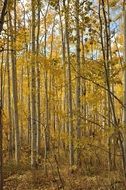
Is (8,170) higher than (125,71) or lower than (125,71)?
lower

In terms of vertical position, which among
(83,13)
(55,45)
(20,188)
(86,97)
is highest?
(55,45)

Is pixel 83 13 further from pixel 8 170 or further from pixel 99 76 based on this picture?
pixel 8 170

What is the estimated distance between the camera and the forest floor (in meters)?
8.95

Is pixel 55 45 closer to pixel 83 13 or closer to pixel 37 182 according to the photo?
pixel 37 182

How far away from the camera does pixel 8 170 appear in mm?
13055

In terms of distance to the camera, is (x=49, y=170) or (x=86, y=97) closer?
(x=86, y=97)

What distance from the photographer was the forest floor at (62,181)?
29.4 feet

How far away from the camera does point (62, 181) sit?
32.8ft

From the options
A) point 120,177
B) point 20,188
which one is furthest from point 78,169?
point 120,177

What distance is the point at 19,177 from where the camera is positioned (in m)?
11.8

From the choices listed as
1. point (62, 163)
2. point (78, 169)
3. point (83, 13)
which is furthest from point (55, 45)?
point (83, 13)

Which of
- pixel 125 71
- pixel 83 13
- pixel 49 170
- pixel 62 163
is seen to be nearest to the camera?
pixel 83 13

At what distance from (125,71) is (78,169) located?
4695 millimetres

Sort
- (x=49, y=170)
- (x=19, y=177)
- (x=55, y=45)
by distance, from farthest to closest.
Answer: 1. (x=55, y=45)
2. (x=49, y=170)
3. (x=19, y=177)
